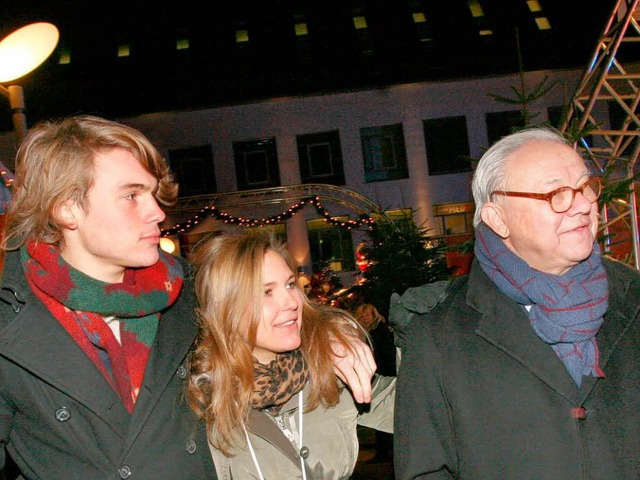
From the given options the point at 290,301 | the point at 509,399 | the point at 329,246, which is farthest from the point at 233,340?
the point at 329,246

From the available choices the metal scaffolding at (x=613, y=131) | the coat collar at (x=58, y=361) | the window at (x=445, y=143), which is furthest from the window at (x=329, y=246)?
the coat collar at (x=58, y=361)

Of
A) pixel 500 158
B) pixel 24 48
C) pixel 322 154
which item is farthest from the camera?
pixel 322 154

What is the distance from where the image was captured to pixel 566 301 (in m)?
2.25

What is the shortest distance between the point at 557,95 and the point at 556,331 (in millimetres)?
20410

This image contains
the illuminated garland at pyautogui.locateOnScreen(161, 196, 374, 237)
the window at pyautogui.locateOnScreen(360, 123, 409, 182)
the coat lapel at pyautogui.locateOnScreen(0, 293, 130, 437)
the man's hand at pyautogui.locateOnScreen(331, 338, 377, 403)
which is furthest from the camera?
the window at pyautogui.locateOnScreen(360, 123, 409, 182)

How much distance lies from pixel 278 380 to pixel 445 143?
1938 centimetres

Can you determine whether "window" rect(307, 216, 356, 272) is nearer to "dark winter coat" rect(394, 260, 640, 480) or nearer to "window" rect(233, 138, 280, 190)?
"window" rect(233, 138, 280, 190)

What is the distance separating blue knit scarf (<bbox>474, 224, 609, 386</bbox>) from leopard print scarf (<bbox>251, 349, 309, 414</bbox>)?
1.03m

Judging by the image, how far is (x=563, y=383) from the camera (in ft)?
7.17

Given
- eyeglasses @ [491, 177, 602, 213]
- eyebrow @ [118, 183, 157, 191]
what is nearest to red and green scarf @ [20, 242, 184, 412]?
eyebrow @ [118, 183, 157, 191]

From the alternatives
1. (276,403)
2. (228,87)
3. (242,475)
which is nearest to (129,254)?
(276,403)

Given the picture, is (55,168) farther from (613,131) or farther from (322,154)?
(322,154)

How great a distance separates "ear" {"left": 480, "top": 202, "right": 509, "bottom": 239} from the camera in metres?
2.43

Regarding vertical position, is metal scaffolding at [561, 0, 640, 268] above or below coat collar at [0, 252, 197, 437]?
above
